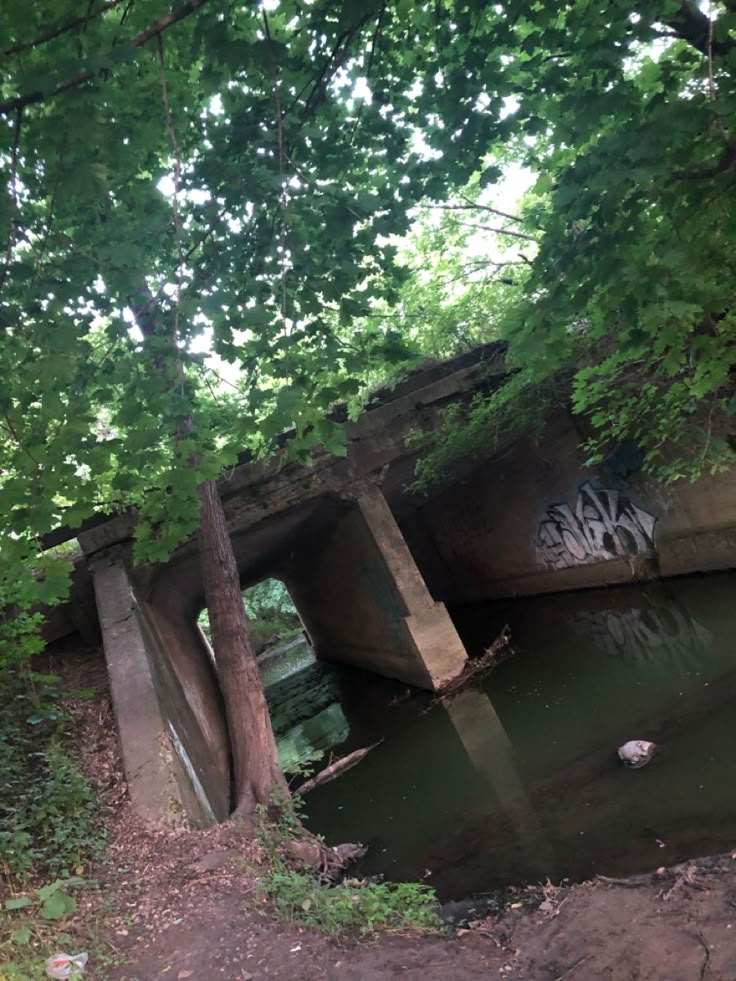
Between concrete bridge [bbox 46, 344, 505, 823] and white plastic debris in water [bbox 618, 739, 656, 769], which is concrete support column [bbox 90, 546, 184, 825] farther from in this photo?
white plastic debris in water [bbox 618, 739, 656, 769]

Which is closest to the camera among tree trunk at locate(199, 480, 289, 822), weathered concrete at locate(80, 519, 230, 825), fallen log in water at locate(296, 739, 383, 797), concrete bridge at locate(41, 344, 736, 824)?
weathered concrete at locate(80, 519, 230, 825)

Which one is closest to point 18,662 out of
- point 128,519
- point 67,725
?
point 67,725

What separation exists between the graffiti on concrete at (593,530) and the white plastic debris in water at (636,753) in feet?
20.3

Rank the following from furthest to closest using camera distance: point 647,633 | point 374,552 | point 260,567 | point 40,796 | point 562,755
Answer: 1. point 260,567
2. point 374,552
3. point 647,633
4. point 562,755
5. point 40,796

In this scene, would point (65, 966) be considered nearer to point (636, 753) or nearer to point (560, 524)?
point (636, 753)

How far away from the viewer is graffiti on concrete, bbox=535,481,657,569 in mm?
12086

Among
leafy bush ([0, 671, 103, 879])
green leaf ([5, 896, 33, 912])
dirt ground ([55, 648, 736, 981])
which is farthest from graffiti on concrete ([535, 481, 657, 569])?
green leaf ([5, 896, 33, 912])

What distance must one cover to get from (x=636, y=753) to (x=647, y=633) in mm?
4394

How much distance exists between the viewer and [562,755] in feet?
23.3

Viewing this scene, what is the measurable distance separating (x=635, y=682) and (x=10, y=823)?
7.15 metres

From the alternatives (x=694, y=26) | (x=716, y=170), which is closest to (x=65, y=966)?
(x=716, y=170)

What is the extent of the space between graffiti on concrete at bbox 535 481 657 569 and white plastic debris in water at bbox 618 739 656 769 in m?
6.18

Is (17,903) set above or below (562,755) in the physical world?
above

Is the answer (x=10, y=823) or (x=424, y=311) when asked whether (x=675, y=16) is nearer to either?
(x=10, y=823)
